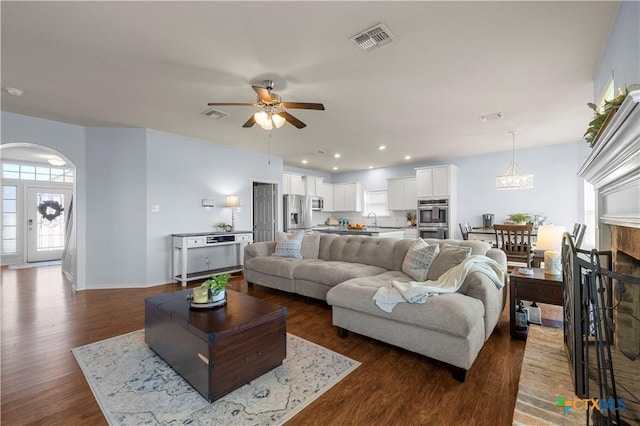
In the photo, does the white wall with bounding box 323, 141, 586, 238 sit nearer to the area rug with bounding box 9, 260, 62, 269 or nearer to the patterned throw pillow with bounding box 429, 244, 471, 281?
the patterned throw pillow with bounding box 429, 244, 471, 281

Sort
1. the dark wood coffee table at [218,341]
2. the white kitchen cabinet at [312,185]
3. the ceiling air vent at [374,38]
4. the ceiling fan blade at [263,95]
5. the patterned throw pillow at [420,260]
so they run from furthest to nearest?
the white kitchen cabinet at [312,185]
the patterned throw pillow at [420,260]
the ceiling fan blade at [263,95]
the ceiling air vent at [374,38]
the dark wood coffee table at [218,341]

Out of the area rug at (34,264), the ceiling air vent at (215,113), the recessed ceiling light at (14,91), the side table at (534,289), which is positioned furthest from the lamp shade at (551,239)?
the area rug at (34,264)

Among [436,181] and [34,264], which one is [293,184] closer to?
[436,181]

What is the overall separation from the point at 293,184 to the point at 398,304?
19.7 feet

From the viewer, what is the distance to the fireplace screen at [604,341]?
3.51 ft

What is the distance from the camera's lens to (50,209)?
7.66 meters

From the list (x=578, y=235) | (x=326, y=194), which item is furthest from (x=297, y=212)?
(x=578, y=235)

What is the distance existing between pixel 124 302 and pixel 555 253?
208 inches

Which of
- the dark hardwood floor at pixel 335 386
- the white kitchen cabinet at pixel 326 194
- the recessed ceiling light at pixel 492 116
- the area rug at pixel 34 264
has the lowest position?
the dark hardwood floor at pixel 335 386

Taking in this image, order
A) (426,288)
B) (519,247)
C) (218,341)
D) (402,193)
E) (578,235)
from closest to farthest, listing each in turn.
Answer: (218,341) → (426,288) → (578,235) → (519,247) → (402,193)

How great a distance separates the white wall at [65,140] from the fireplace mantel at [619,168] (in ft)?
20.2

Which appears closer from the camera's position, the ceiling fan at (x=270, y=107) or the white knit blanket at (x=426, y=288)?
the white knit blanket at (x=426, y=288)

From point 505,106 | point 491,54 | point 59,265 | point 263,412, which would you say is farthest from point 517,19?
point 59,265

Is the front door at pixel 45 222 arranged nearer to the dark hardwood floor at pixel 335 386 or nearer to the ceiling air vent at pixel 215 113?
the dark hardwood floor at pixel 335 386
